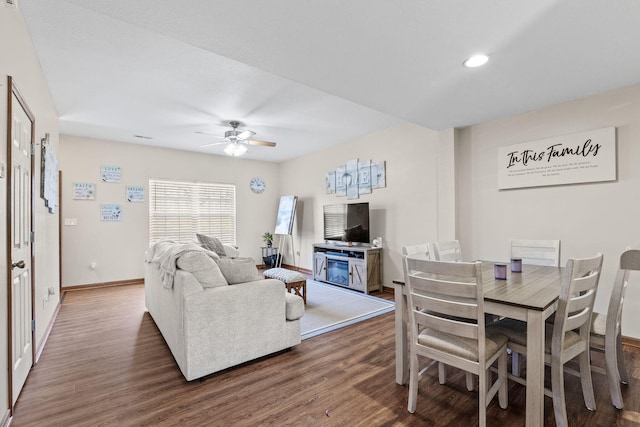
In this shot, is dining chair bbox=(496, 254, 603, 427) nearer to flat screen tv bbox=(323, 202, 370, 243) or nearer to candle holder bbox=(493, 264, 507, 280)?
candle holder bbox=(493, 264, 507, 280)

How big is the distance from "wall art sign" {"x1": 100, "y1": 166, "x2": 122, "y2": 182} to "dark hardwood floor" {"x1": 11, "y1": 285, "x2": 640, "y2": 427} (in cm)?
324

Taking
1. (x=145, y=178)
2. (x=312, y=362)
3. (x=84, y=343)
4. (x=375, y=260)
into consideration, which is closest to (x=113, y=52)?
(x=84, y=343)

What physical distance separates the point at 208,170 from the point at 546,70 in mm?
5854

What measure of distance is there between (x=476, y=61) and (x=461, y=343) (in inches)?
81.3

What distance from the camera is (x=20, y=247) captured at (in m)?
2.09

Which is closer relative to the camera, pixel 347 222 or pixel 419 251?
pixel 419 251

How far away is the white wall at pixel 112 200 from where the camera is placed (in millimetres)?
5031

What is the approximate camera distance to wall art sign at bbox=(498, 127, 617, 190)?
2.88 meters

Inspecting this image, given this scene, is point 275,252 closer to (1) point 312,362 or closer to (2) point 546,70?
(1) point 312,362

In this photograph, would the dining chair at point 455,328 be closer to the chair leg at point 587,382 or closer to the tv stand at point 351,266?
the chair leg at point 587,382

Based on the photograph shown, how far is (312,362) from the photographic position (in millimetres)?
2514

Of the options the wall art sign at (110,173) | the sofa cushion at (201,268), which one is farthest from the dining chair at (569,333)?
the wall art sign at (110,173)

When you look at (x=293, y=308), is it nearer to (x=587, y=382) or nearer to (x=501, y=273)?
(x=501, y=273)

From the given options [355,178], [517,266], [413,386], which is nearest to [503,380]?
[413,386]
